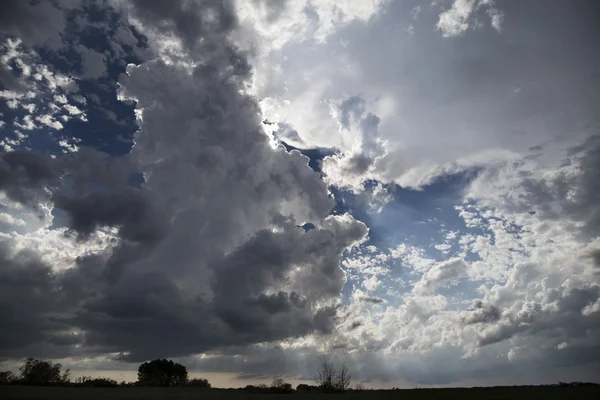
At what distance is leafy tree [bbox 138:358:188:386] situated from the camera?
94438 mm

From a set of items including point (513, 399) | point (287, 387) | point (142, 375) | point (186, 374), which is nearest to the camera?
point (513, 399)

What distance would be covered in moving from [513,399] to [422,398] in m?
4.85

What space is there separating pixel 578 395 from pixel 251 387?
39696 millimetres

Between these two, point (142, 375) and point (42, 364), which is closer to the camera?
point (42, 364)

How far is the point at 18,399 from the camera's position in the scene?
66.2 feet

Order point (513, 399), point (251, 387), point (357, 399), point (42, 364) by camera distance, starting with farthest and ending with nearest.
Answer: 1. point (42, 364)
2. point (251, 387)
3. point (357, 399)
4. point (513, 399)

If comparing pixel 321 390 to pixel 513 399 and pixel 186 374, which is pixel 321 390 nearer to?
pixel 513 399

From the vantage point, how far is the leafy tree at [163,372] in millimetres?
94438

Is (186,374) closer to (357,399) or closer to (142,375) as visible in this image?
(142,375)

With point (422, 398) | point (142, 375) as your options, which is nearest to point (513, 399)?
point (422, 398)

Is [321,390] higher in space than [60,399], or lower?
lower

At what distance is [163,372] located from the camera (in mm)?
99188

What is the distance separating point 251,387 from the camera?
4962 cm

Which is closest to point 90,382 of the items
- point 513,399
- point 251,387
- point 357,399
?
point 251,387
